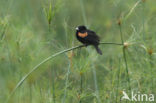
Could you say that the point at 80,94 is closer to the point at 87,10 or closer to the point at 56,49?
the point at 56,49

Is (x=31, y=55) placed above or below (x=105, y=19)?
below

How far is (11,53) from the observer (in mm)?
4320

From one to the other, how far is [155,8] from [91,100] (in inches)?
70.7

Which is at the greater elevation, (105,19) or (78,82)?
(105,19)

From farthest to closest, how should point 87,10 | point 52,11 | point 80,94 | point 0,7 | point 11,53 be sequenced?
point 87,10, point 11,53, point 0,7, point 80,94, point 52,11

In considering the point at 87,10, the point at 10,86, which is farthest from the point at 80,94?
the point at 87,10

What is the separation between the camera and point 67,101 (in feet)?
12.0

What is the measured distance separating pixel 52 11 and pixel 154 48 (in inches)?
42.0

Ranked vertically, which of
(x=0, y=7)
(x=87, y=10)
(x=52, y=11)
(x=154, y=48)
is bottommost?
(x=154, y=48)

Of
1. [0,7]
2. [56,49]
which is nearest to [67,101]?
[56,49]

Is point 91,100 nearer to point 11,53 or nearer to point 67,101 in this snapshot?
point 67,101

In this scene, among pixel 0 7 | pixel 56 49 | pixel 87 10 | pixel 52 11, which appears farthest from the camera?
pixel 87 10

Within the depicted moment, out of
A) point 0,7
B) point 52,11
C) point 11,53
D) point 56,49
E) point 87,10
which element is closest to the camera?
point 52,11

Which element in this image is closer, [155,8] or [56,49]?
[56,49]
